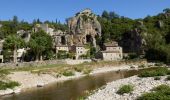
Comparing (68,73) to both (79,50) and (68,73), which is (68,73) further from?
(79,50)

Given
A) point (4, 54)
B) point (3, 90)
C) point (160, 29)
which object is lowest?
point (3, 90)

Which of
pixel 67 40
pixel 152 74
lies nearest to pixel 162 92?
pixel 152 74

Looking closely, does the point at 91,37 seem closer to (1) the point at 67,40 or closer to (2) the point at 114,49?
(1) the point at 67,40

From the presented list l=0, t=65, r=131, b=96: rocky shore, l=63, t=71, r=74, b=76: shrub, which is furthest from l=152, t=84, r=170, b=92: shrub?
l=63, t=71, r=74, b=76: shrub

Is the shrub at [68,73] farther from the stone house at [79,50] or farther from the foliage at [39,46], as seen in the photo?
the stone house at [79,50]

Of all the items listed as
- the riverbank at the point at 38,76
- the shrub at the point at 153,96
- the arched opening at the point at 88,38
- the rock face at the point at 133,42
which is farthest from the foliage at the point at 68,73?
the arched opening at the point at 88,38

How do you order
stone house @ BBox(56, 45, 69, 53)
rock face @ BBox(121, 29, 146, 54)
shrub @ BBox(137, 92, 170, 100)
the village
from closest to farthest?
shrub @ BBox(137, 92, 170, 100)
the village
stone house @ BBox(56, 45, 69, 53)
rock face @ BBox(121, 29, 146, 54)

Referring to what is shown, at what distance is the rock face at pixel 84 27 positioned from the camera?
593 feet

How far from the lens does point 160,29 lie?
19738 cm

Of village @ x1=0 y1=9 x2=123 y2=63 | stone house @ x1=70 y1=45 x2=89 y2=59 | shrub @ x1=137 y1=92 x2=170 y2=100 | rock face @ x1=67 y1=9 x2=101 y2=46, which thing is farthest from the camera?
rock face @ x1=67 y1=9 x2=101 y2=46

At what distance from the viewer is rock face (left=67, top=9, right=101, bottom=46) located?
181 metres

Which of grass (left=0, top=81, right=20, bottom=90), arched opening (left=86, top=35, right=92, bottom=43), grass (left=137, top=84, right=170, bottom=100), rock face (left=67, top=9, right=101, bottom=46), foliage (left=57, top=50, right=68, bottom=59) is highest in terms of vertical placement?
rock face (left=67, top=9, right=101, bottom=46)

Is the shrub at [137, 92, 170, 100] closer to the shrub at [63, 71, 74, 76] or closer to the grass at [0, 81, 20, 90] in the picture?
the grass at [0, 81, 20, 90]

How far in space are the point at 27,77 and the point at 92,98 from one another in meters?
39.2
